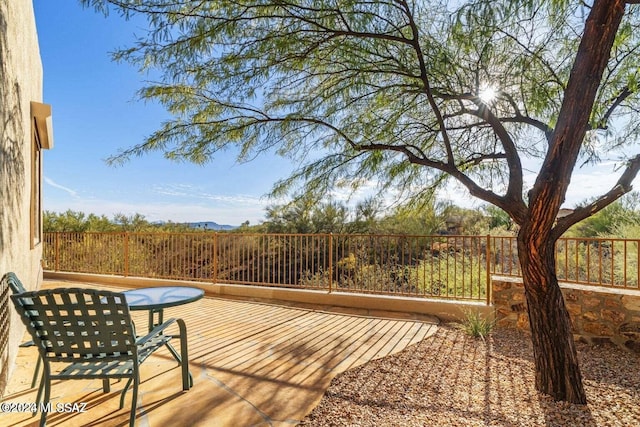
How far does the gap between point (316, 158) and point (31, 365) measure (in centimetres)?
371

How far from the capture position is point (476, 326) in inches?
171

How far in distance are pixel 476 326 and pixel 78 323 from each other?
14.2ft

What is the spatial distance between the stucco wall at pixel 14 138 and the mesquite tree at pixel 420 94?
0.84 meters

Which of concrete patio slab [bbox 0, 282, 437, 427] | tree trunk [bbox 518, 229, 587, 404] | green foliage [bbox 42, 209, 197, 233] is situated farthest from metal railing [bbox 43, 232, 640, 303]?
green foliage [bbox 42, 209, 197, 233]

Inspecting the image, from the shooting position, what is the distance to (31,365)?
3.13m

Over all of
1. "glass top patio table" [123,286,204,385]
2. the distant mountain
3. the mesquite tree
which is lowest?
"glass top patio table" [123,286,204,385]

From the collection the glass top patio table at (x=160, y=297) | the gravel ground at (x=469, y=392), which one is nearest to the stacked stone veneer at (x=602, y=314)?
the gravel ground at (x=469, y=392)

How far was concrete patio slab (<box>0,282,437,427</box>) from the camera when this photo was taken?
2.25 m

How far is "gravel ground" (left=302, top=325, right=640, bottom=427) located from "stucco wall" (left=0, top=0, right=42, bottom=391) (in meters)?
2.69

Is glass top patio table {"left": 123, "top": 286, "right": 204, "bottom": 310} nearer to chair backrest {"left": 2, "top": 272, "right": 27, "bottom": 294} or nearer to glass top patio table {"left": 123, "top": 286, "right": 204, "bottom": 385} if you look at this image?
glass top patio table {"left": 123, "top": 286, "right": 204, "bottom": 385}

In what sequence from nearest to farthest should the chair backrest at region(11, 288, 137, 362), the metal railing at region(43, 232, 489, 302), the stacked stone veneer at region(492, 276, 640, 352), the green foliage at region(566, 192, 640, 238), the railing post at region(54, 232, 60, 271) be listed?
the chair backrest at region(11, 288, 137, 362)
the stacked stone veneer at region(492, 276, 640, 352)
the metal railing at region(43, 232, 489, 302)
the green foliage at region(566, 192, 640, 238)
the railing post at region(54, 232, 60, 271)

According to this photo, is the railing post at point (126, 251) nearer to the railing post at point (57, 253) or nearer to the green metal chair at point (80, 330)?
the railing post at point (57, 253)

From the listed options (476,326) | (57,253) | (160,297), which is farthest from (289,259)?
(57,253)

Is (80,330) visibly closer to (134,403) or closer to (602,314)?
(134,403)
